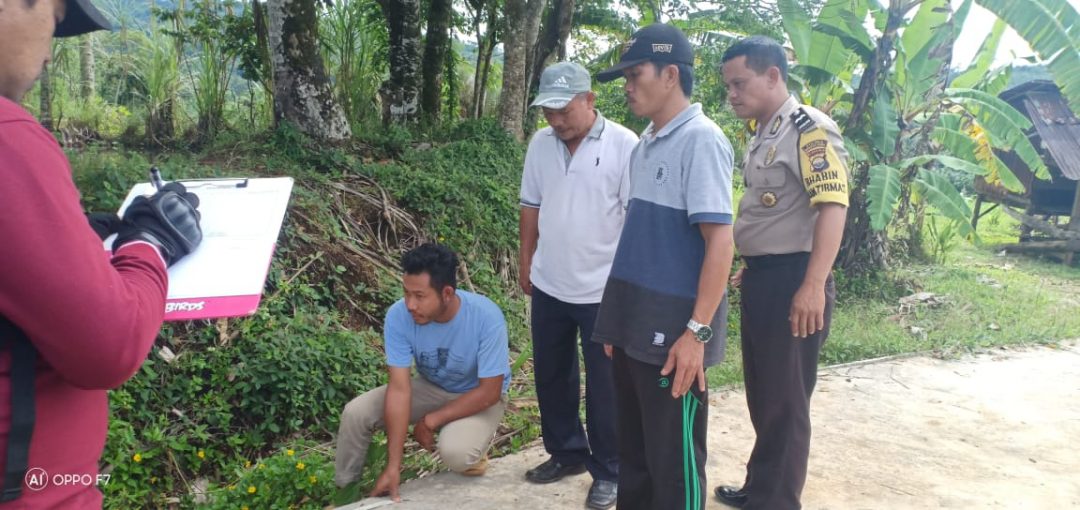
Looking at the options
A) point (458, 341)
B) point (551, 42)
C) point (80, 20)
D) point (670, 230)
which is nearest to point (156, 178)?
point (80, 20)

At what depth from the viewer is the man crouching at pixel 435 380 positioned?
325 centimetres

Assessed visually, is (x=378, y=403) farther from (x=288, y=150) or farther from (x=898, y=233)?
(x=898, y=233)

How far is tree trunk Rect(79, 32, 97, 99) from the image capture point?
9656 millimetres

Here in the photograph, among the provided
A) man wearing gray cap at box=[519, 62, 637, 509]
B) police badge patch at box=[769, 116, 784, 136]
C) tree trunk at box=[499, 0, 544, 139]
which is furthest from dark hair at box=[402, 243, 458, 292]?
tree trunk at box=[499, 0, 544, 139]

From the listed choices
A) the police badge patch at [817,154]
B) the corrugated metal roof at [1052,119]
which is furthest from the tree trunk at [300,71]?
the corrugated metal roof at [1052,119]

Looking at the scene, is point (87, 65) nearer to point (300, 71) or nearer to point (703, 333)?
point (300, 71)

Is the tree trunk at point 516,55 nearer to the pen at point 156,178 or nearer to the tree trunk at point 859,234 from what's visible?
the tree trunk at point 859,234

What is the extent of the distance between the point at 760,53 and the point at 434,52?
271 inches

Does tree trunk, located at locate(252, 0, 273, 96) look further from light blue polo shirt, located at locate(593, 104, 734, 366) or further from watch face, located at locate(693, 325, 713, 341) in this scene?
watch face, located at locate(693, 325, 713, 341)

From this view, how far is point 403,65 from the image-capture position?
8.01 m

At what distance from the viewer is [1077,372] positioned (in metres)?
5.83

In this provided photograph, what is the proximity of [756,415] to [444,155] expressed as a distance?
4.87 m

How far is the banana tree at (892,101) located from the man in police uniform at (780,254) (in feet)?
16.4

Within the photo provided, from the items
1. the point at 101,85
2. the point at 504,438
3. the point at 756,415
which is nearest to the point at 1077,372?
the point at 756,415
